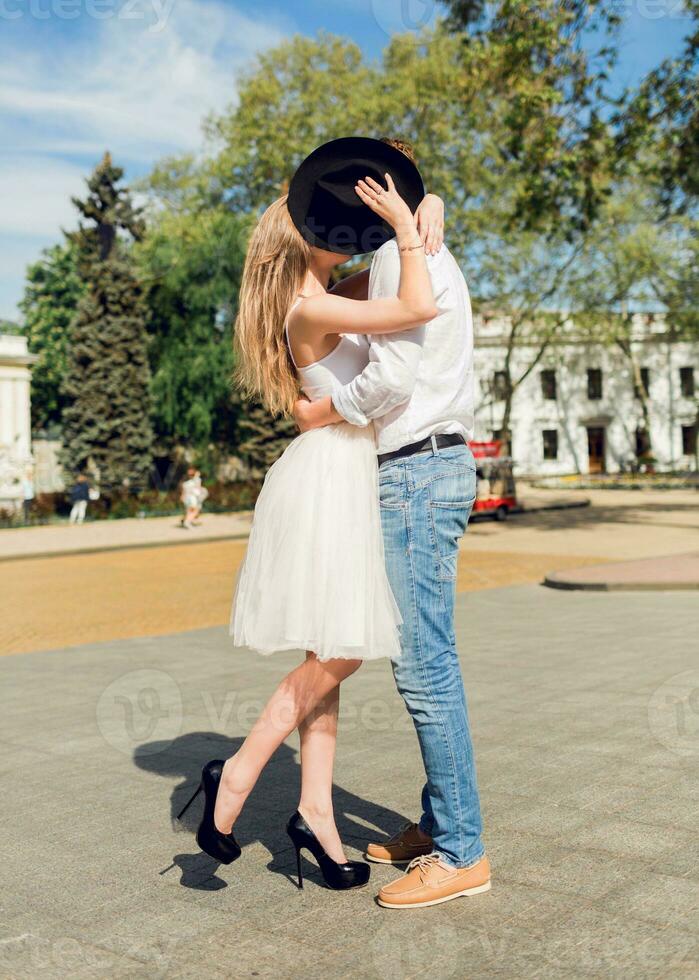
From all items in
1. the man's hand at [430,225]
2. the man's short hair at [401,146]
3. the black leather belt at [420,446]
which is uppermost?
the man's short hair at [401,146]

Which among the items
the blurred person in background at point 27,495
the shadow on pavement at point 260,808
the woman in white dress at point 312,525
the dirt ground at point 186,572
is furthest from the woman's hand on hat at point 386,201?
the blurred person in background at point 27,495

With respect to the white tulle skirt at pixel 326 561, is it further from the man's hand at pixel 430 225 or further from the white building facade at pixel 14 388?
the white building facade at pixel 14 388

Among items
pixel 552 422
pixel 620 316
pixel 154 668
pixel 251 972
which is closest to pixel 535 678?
pixel 154 668

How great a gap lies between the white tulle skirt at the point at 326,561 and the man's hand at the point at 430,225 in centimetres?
56

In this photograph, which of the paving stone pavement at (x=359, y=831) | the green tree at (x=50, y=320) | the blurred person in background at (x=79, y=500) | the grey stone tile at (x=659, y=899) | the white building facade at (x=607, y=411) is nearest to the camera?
the paving stone pavement at (x=359, y=831)

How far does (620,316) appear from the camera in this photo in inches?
2098

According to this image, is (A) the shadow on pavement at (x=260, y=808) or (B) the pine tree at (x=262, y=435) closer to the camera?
(A) the shadow on pavement at (x=260, y=808)

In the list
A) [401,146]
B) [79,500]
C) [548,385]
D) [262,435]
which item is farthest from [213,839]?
[548,385]

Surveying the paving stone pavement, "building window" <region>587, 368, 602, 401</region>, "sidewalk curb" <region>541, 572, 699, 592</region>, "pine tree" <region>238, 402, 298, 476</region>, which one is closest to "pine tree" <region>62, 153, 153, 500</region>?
"pine tree" <region>238, 402, 298, 476</region>

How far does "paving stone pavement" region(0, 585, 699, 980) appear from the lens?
2.70 meters

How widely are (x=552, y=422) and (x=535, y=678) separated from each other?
63.6m

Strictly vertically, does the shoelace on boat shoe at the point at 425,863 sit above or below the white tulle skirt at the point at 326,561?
below

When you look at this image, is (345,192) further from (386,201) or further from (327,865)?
(327,865)

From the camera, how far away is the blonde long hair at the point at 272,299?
3.14m
